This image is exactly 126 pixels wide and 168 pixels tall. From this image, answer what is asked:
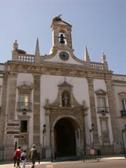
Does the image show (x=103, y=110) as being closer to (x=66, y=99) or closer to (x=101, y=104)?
(x=101, y=104)

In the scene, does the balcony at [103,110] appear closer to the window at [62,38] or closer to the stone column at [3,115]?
the window at [62,38]

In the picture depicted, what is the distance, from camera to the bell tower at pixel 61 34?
3214 cm

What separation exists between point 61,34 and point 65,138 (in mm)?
15457

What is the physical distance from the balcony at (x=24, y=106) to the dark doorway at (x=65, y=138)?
17.8ft

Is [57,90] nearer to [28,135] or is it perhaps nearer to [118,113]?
[28,135]

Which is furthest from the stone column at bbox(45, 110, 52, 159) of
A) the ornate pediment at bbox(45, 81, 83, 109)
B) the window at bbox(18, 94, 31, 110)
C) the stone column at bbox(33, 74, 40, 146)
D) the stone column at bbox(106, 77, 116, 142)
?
the stone column at bbox(106, 77, 116, 142)

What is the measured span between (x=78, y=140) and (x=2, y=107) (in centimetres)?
1031

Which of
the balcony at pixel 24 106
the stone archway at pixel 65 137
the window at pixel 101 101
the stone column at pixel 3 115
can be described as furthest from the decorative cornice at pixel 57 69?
the stone archway at pixel 65 137

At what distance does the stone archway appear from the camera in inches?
1147

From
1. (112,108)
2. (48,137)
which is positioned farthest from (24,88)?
(112,108)

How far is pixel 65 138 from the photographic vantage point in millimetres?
31156

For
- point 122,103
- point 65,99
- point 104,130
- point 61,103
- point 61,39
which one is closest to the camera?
point 61,103

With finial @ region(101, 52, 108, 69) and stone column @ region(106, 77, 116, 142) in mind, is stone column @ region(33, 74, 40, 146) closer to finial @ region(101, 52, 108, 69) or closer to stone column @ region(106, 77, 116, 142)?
stone column @ region(106, 77, 116, 142)

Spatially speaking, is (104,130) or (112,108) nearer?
(104,130)
